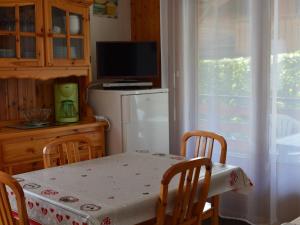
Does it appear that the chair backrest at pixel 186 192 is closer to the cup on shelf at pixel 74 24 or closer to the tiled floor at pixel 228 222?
the tiled floor at pixel 228 222

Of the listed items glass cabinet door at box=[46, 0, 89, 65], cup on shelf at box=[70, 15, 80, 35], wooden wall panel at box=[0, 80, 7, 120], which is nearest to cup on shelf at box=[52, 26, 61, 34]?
glass cabinet door at box=[46, 0, 89, 65]

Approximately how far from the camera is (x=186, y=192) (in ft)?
6.39

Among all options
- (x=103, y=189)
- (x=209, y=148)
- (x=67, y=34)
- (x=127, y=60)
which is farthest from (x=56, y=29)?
(x=103, y=189)

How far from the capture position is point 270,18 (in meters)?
3.18

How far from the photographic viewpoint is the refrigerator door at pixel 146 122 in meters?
3.43

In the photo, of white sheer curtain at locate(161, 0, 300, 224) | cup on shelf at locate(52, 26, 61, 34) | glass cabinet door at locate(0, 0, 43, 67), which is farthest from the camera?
cup on shelf at locate(52, 26, 61, 34)

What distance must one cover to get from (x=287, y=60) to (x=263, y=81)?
0.82 ft

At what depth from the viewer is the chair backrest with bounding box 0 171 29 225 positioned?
1647 mm

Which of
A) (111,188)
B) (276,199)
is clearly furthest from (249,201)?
(111,188)

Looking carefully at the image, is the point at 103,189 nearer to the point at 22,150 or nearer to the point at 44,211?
the point at 44,211

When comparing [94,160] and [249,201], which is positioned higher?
[94,160]

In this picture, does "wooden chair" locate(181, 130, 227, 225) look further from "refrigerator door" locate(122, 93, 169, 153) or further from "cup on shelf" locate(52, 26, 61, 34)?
"cup on shelf" locate(52, 26, 61, 34)

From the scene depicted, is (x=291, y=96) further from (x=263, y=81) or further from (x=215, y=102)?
(x=215, y=102)

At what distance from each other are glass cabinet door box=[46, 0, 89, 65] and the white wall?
1.25 feet
